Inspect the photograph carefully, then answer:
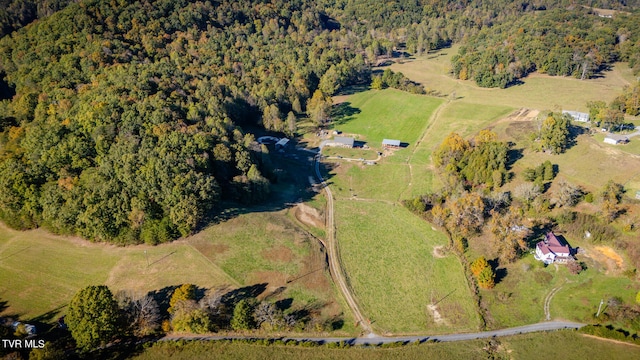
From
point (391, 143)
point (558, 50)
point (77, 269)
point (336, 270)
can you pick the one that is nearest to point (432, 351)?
point (336, 270)

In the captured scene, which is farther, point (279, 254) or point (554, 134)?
point (554, 134)

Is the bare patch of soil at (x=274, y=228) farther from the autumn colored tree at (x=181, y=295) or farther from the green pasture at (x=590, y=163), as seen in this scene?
the green pasture at (x=590, y=163)

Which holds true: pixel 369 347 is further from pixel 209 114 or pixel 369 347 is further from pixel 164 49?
pixel 164 49

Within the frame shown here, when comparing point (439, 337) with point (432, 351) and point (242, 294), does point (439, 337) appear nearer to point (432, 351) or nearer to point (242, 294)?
point (432, 351)

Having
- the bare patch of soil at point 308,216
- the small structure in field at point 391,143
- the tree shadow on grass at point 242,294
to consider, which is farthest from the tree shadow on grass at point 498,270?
the small structure in field at point 391,143

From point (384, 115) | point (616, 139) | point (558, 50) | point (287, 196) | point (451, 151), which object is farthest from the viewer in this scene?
point (558, 50)

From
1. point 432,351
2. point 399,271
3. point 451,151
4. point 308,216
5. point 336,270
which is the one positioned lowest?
point 432,351

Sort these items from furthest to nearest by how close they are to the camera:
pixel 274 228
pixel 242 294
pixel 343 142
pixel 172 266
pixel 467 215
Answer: pixel 343 142, pixel 274 228, pixel 467 215, pixel 172 266, pixel 242 294
